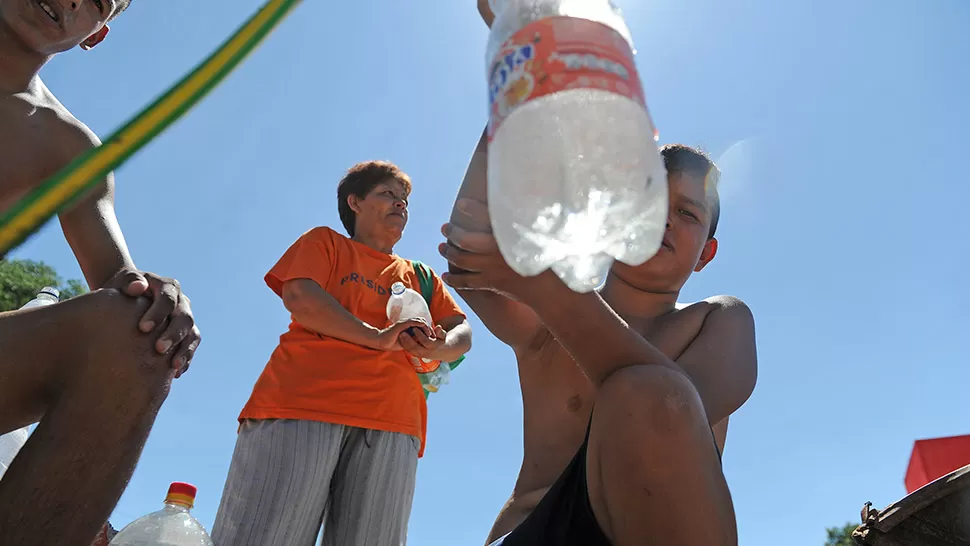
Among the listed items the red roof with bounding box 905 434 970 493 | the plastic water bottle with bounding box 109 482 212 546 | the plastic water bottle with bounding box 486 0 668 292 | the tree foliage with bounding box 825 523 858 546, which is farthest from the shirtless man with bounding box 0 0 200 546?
the tree foliage with bounding box 825 523 858 546

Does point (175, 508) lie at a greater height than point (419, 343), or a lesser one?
lesser

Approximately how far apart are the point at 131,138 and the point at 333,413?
1.84 m

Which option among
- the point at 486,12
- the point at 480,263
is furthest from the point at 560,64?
the point at 486,12

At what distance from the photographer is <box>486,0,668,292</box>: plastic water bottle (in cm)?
110

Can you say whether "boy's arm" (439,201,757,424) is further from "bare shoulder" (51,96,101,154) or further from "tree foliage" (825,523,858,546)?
"tree foliage" (825,523,858,546)

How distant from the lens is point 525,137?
174 cm

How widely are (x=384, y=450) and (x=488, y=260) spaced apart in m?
1.53

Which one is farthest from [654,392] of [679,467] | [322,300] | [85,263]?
[322,300]

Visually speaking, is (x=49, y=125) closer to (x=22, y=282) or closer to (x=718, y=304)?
(x=718, y=304)

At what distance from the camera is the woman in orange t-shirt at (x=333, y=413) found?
248 cm

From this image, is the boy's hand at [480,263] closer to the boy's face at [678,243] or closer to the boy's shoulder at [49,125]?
the boy's face at [678,243]

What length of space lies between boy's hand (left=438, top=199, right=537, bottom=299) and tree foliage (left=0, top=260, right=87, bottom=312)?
49.6 ft

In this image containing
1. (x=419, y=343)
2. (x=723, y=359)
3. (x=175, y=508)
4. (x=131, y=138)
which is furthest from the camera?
(x=419, y=343)

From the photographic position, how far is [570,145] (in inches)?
69.1
